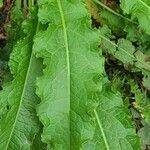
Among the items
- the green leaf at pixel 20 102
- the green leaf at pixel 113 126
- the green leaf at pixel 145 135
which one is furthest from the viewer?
the green leaf at pixel 145 135

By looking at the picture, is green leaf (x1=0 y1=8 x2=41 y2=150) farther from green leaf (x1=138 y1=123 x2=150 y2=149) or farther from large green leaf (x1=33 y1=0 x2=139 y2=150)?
green leaf (x1=138 y1=123 x2=150 y2=149)

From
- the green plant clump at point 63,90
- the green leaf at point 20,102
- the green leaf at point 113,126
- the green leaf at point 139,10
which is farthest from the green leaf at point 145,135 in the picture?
the green leaf at point 20,102

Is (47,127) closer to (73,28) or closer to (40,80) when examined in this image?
(40,80)

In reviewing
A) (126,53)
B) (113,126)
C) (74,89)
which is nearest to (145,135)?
(113,126)

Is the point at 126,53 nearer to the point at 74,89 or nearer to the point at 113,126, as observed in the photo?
the point at 113,126

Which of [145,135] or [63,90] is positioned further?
[145,135]

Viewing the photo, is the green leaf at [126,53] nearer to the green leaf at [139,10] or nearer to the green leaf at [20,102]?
the green leaf at [139,10]
